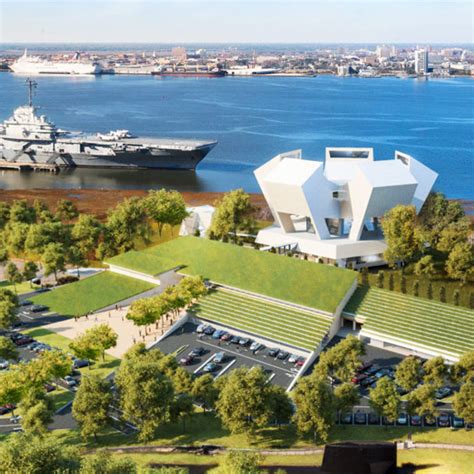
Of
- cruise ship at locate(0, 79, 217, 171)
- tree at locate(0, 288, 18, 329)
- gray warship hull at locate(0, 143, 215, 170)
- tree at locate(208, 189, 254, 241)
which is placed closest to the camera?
tree at locate(0, 288, 18, 329)

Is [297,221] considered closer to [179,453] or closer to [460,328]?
[460,328]

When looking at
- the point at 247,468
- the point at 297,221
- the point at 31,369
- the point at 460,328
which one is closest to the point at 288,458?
the point at 247,468

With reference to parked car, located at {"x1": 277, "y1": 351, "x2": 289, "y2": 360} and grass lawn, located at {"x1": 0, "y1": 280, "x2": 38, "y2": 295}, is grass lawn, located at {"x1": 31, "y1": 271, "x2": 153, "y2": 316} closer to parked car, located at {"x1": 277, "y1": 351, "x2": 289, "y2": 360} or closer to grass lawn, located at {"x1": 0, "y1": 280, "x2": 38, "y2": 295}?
grass lawn, located at {"x1": 0, "y1": 280, "x2": 38, "y2": 295}

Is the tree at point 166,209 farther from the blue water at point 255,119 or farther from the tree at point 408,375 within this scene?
the tree at point 408,375

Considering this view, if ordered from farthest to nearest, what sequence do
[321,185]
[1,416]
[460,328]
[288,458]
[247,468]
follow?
[321,185]
[460,328]
[1,416]
[288,458]
[247,468]

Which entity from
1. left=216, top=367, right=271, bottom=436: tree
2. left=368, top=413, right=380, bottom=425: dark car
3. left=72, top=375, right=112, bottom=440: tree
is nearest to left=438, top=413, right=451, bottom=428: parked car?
left=368, top=413, right=380, bottom=425: dark car

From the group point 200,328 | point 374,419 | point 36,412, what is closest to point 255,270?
point 200,328
